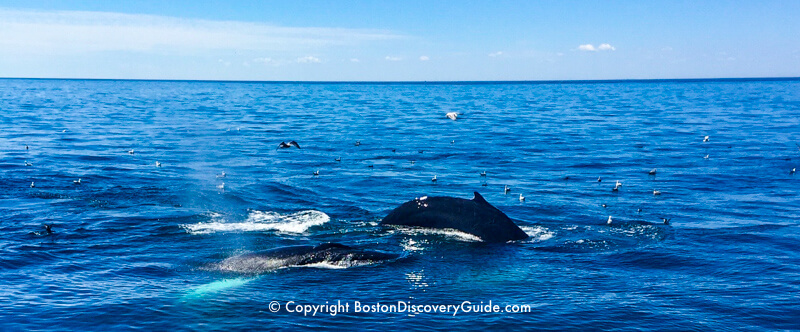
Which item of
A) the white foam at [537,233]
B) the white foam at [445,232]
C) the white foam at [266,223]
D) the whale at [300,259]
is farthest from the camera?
the white foam at [266,223]

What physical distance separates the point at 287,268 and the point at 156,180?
16.3 m

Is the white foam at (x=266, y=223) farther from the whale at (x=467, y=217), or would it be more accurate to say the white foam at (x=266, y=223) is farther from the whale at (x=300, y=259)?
the whale at (x=300, y=259)

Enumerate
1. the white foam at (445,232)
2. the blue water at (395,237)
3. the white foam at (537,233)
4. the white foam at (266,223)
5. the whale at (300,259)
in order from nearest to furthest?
the blue water at (395,237) < the whale at (300,259) < the white foam at (445,232) < the white foam at (537,233) < the white foam at (266,223)

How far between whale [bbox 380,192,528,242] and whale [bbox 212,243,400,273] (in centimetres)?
323

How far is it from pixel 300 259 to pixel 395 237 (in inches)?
152

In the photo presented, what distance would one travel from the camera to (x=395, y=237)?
63.5 ft

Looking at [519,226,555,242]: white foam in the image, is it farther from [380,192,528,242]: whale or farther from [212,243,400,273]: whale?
[212,243,400,273]: whale

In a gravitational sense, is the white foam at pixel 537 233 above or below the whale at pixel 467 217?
below

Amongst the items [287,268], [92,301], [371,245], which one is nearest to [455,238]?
[371,245]

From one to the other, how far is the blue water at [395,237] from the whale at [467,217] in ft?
1.40

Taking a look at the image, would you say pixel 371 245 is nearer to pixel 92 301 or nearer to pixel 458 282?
pixel 458 282

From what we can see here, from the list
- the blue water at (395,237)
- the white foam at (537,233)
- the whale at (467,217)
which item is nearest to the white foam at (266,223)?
the blue water at (395,237)

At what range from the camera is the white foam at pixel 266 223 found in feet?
68.0

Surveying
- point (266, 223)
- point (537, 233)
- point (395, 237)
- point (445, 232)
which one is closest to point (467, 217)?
point (445, 232)
